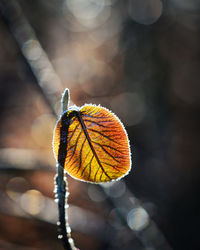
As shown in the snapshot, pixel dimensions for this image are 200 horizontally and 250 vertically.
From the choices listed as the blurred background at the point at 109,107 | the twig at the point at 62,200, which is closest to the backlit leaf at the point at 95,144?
the twig at the point at 62,200

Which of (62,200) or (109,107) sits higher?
(109,107)

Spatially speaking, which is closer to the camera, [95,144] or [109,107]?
[95,144]

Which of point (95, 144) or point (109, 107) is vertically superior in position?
point (109, 107)

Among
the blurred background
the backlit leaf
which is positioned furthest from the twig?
the blurred background

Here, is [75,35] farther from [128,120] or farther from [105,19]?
[128,120]

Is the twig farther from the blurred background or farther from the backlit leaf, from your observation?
the blurred background

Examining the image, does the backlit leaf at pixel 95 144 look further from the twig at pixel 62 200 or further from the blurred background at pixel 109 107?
the blurred background at pixel 109 107

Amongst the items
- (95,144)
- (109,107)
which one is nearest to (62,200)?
(95,144)

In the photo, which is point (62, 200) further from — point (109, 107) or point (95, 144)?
point (109, 107)
